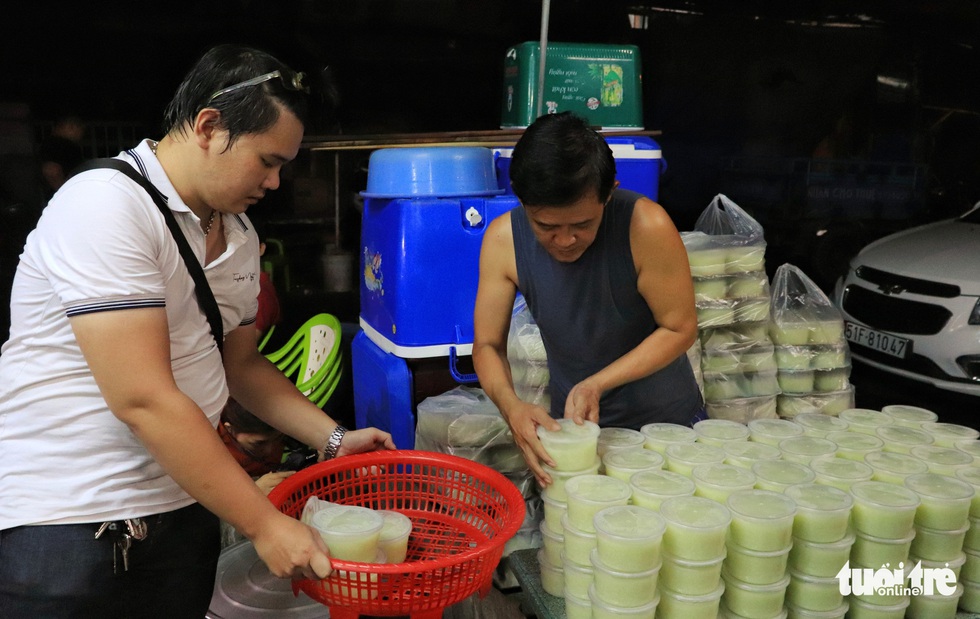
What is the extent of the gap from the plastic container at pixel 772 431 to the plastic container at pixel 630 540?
51 centimetres

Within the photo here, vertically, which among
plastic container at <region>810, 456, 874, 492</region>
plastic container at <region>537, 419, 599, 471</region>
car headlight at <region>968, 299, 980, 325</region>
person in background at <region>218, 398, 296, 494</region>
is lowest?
person in background at <region>218, 398, 296, 494</region>

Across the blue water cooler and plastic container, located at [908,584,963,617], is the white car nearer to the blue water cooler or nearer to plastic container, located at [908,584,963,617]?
the blue water cooler

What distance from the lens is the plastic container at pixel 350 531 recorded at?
1283mm

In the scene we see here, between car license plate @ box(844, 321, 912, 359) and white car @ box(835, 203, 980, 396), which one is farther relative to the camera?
car license plate @ box(844, 321, 912, 359)

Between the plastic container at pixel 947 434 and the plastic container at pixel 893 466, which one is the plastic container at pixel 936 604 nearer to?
the plastic container at pixel 893 466

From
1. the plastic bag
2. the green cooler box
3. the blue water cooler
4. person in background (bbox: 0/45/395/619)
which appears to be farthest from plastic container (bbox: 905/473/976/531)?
the green cooler box

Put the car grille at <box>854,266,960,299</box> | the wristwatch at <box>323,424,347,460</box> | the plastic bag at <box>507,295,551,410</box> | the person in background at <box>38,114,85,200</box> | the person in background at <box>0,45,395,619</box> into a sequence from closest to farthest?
the person in background at <box>0,45,395,619</box>, the wristwatch at <box>323,424,347,460</box>, the plastic bag at <box>507,295,551,410</box>, the person in background at <box>38,114,85,200</box>, the car grille at <box>854,266,960,299</box>

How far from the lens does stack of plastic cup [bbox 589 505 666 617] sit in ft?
3.82

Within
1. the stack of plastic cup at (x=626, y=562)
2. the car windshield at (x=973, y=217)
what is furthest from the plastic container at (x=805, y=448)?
the car windshield at (x=973, y=217)

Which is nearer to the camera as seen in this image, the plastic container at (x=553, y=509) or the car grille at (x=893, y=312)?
the plastic container at (x=553, y=509)

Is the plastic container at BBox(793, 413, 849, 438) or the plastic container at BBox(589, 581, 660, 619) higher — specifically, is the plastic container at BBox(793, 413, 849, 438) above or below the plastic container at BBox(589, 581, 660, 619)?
above

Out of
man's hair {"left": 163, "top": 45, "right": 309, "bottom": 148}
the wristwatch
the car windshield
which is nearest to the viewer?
man's hair {"left": 163, "top": 45, "right": 309, "bottom": 148}

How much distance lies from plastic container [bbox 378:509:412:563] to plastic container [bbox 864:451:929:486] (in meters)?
0.92

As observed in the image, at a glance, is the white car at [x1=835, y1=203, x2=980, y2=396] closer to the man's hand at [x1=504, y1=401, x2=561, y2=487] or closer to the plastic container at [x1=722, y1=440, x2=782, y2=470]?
the plastic container at [x1=722, y1=440, x2=782, y2=470]
